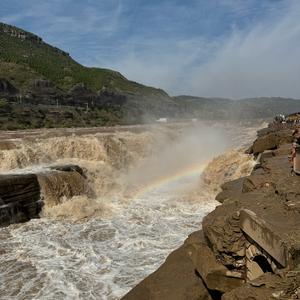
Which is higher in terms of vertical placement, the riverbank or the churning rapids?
the riverbank

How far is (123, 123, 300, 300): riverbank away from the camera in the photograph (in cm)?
529

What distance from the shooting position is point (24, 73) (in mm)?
84875

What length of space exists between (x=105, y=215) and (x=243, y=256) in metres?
10.4

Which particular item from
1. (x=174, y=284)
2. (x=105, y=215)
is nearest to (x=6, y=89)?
(x=105, y=215)

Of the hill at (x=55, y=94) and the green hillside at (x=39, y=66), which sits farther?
the green hillside at (x=39, y=66)

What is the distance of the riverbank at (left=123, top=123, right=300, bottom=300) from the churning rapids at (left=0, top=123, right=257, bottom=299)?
199 centimetres

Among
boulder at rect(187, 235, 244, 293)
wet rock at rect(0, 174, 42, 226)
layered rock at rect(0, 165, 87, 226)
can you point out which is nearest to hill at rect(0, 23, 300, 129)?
layered rock at rect(0, 165, 87, 226)

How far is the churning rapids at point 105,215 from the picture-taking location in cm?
1089

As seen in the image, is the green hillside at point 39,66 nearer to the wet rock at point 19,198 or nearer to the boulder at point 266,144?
the boulder at point 266,144

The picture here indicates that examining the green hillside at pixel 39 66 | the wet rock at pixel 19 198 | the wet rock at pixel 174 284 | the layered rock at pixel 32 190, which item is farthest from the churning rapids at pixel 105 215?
the green hillside at pixel 39 66

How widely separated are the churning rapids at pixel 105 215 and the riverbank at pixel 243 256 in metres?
1.99

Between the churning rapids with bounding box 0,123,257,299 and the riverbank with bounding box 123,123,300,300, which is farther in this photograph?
the churning rapids with bounding box 0,123,257,299

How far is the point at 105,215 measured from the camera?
1709 cm

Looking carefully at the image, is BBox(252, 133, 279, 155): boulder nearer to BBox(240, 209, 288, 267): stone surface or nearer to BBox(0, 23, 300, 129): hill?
BBox(240, 209, 288, 267): stone surface
